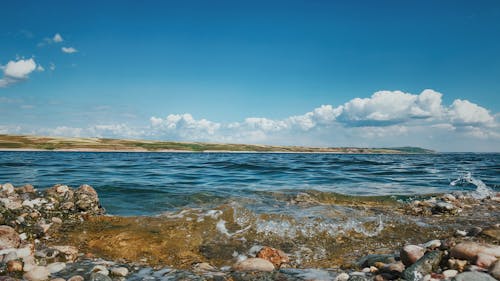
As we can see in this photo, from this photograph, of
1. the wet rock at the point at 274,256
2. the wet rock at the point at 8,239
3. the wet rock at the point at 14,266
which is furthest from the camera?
the wet rock at the point at 8,239

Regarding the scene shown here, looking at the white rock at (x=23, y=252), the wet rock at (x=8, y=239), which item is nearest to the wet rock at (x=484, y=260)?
the white rock at (x=23, y=252)

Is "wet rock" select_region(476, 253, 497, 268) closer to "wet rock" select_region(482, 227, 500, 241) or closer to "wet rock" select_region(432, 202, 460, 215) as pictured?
"wet rock" select_region(482, 227, 500, 241)

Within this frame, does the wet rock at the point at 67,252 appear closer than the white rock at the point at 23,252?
No

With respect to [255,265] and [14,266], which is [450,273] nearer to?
[255,265]

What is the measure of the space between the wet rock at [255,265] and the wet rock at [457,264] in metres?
3.44

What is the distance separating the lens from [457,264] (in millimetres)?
6098

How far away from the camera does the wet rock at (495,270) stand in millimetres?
5348

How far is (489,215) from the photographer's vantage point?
12148 millimetres

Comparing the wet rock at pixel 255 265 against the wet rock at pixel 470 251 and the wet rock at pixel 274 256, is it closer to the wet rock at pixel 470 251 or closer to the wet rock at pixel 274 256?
the wet rock at pixel 274 256

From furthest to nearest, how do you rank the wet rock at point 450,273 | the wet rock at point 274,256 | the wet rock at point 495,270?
the wet rock at point 274,256
the wet rock at point 450,273
the wet rock at point 495,270

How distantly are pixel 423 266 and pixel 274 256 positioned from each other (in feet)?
10.1

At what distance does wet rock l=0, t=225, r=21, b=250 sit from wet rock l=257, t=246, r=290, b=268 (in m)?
5.87

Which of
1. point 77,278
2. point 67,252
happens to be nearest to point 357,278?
point 77,278

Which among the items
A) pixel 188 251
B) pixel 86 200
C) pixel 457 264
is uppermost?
pixel 457 264
